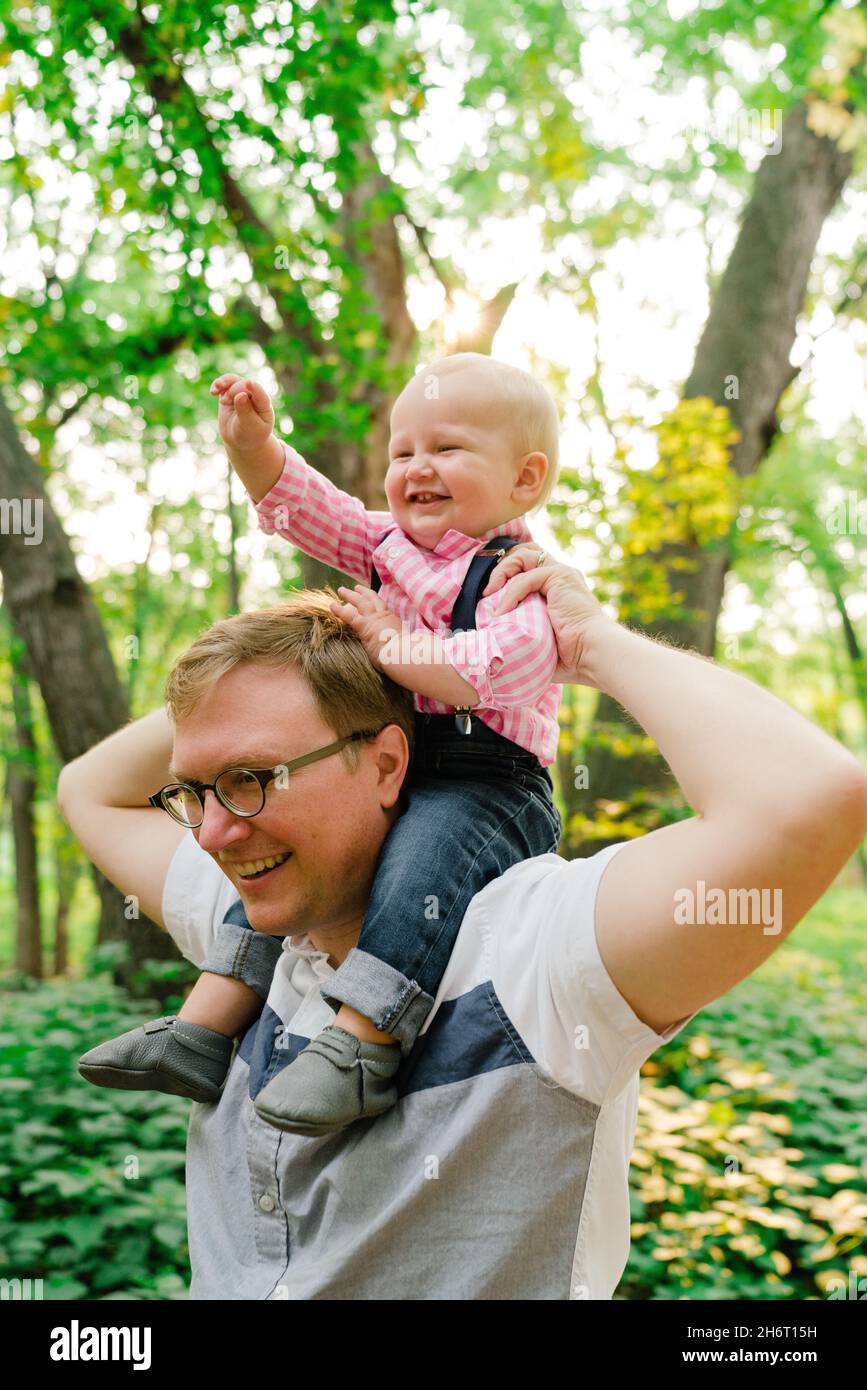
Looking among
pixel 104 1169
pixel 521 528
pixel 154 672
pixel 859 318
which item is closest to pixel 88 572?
pixel 154 672

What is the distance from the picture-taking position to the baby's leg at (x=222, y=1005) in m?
1.95

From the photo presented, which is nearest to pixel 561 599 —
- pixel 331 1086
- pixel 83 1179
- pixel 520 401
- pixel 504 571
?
pixel 504 571

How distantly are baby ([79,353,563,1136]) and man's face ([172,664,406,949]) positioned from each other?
0.03 m

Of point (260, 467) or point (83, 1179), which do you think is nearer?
point (260, 467)

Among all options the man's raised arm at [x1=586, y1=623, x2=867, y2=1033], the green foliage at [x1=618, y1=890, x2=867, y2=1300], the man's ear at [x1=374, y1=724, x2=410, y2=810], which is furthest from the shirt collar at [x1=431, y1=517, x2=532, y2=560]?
the green foliage at [x1=618, y1=890, x2=867, y2=1300]

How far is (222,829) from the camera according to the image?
167cm

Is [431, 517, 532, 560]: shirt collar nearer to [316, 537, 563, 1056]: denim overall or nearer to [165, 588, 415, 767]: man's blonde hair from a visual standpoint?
[316, 537, 563, 1056]: denim overall

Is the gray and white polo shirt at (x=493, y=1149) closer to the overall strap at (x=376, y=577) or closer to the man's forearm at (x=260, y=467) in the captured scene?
the overall strap at (x=376, y=577)

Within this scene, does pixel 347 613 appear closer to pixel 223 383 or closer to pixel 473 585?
pixel 473 585

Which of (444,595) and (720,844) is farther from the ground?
(444,595)

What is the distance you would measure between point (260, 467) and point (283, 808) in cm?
66

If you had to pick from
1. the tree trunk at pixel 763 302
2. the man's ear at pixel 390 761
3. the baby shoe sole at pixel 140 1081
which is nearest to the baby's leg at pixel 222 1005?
the baby shoe sole at pixel 140 1081

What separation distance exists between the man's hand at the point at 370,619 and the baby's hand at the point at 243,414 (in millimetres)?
311

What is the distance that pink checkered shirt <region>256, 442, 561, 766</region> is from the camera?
65.3 inches
